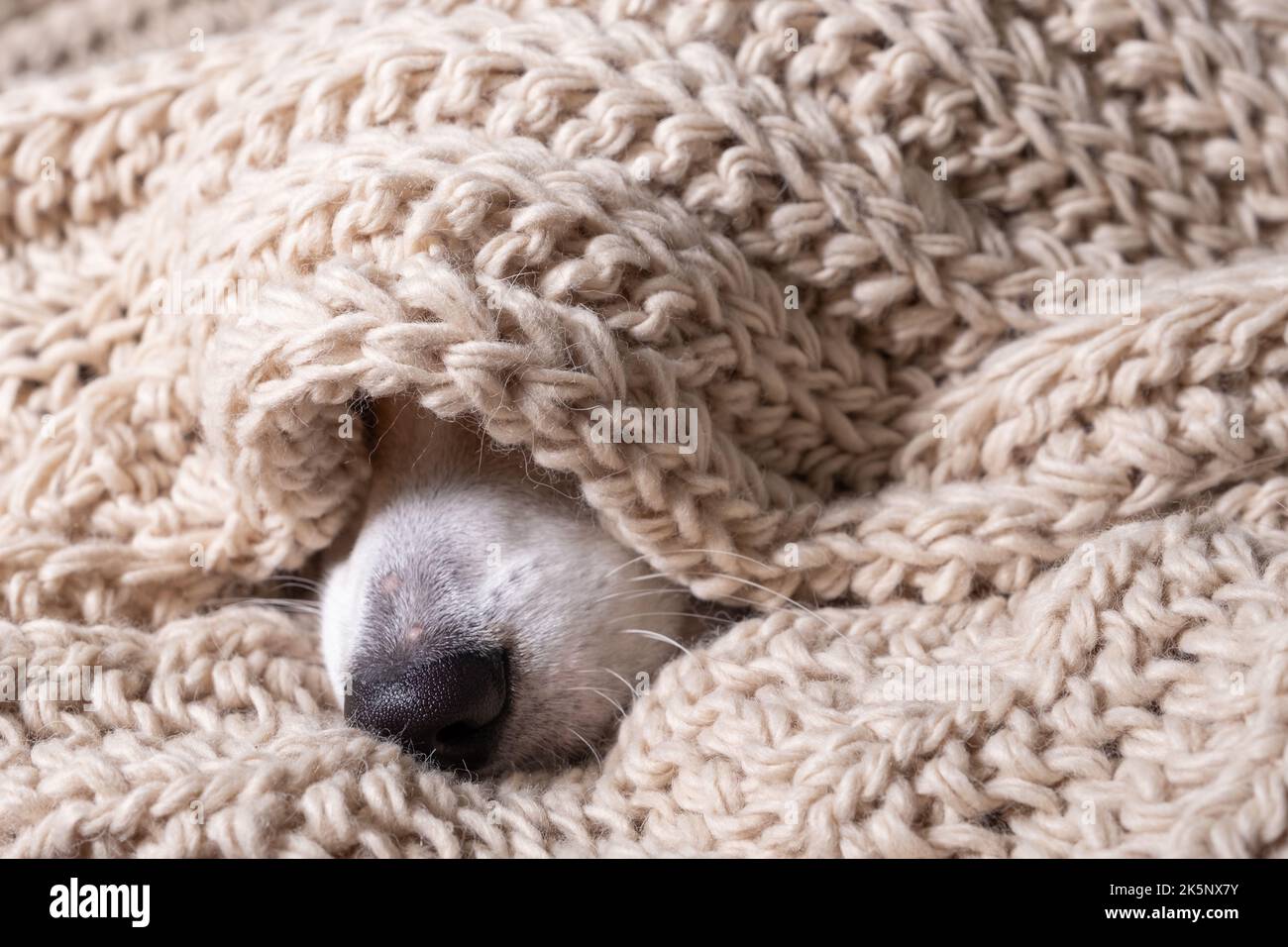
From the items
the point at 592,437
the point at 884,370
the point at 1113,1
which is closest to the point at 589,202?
the point at 592,437

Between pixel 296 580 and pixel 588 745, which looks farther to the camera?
pixel 296 580

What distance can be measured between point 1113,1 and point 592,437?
0.65 m

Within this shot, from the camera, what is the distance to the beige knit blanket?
0.85 m

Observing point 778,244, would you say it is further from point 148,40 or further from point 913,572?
point 148,40

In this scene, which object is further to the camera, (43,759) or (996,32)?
(996,32)

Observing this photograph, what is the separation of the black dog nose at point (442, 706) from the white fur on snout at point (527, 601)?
2 cm

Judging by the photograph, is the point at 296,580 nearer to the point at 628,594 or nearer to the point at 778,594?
the point at 628,594

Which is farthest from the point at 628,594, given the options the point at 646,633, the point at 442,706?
the point at 442,706

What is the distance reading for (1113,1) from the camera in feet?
3.66

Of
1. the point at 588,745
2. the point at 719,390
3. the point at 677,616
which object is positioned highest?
the point at 719,390

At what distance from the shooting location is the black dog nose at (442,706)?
0.96 meters

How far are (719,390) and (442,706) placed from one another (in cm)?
35

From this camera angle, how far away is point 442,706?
0.96m
